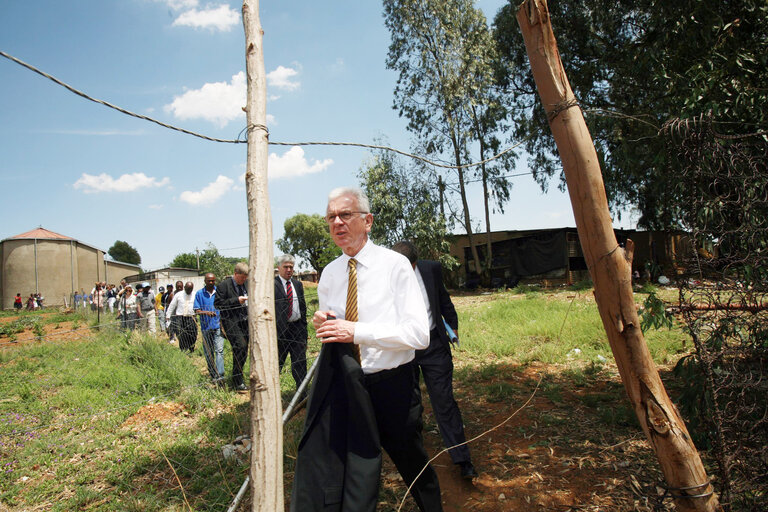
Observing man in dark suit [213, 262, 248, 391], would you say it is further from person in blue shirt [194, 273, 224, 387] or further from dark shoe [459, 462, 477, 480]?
dark shoe [459, 462, 477, 480]

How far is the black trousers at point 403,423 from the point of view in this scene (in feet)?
7.60

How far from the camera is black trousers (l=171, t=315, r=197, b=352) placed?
764 centimetres

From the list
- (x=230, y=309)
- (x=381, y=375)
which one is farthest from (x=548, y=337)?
(x=381, y=375)

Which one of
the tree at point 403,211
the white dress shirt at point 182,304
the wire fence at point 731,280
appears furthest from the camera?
the tree at point 403,211

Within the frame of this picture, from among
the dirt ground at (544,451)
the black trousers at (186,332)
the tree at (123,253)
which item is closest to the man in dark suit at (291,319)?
the dirt ground at (544,451)

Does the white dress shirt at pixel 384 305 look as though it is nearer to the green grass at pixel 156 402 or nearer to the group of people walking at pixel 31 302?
the green grass at pixel 156 402

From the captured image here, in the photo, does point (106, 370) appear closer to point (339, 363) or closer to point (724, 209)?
point (339, 363)

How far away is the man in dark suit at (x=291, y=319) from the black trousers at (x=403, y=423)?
3.64 metres

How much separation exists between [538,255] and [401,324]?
19781 mm

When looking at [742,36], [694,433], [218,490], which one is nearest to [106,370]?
[218,490]

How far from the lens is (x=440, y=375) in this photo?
3.62 m

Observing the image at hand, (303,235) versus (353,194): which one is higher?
(303,235)

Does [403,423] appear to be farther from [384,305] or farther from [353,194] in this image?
[353,194]

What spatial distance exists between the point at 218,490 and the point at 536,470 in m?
2.69
